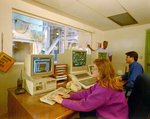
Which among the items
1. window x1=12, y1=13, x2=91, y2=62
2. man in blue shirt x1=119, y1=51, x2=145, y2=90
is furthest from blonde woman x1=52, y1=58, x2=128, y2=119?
window x1=12, y1=13, x2=91, y2=62

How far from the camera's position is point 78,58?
6.21 feet

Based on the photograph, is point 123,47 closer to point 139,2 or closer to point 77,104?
point 139,2

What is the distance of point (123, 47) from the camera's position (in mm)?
3961

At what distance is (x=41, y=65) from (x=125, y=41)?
11.5 feet

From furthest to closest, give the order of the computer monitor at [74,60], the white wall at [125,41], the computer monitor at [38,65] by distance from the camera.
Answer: the white wall at [125,41], the computer monitor at [74,60], the computer monitor at [38,65]

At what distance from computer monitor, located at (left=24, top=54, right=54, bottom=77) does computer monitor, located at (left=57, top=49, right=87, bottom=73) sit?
373mm

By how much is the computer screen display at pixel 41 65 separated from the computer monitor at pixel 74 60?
1.34 feet

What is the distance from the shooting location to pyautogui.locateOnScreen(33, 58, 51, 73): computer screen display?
1364 millimetres

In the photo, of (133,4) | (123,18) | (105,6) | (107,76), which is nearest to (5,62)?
(107,76)

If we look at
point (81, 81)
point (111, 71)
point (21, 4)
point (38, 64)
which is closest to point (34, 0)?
point (21, 4)

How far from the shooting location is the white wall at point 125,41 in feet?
11.6

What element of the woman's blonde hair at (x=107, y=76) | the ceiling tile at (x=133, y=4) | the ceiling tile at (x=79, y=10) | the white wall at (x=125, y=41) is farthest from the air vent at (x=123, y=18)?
the woman's blonde hair at (x=107, y=76)

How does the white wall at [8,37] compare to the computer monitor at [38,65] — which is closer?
the computer monitor at [38,65]

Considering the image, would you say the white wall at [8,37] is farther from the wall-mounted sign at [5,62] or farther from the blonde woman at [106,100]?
the blonde woman at [106,100]
